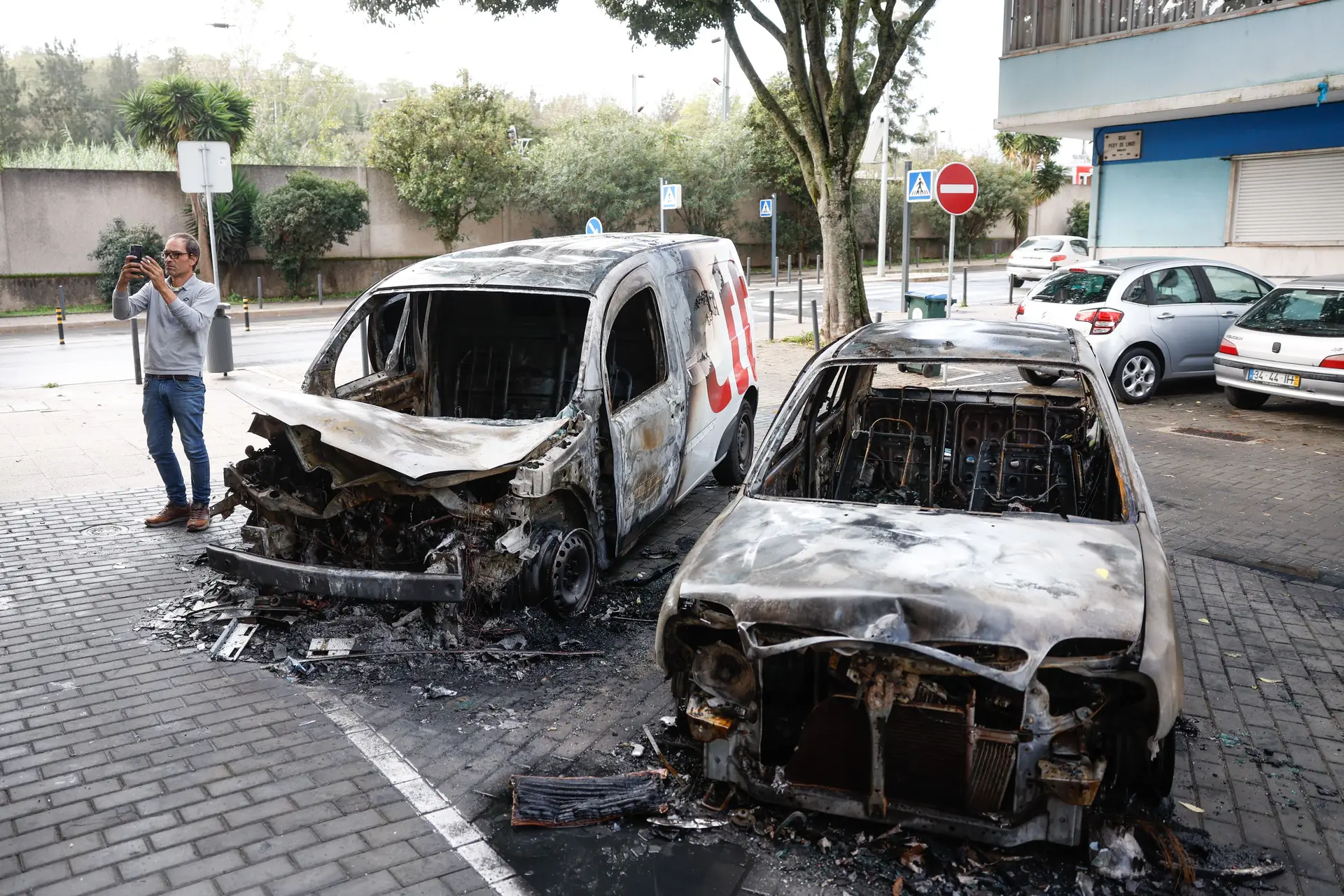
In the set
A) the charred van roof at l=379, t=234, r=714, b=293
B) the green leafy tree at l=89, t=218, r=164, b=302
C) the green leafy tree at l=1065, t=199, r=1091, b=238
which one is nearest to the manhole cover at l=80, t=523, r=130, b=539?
the charred van roof at l=379, t=234, r=714, b=293

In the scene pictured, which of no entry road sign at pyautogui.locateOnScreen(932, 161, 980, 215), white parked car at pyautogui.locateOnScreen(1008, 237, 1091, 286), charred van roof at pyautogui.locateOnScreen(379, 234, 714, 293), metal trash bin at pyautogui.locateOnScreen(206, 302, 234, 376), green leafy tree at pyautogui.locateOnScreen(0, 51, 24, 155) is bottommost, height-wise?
metal trash bin at pyautogui.locateOnScreen(206, 302, 234, 376)

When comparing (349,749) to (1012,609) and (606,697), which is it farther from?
(1012,609)

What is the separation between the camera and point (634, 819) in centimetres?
393

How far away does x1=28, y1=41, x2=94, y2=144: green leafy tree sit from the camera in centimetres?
5741

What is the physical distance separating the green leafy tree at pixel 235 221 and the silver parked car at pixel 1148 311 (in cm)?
2285

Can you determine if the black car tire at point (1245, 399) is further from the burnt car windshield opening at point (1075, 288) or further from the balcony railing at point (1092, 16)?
the balcony railing at point (1092, 16)

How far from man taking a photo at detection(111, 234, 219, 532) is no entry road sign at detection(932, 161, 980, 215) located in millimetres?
9774

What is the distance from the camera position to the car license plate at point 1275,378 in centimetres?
1110

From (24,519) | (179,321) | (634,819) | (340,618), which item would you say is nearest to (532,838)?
(634,819)

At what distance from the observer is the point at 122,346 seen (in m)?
19.2

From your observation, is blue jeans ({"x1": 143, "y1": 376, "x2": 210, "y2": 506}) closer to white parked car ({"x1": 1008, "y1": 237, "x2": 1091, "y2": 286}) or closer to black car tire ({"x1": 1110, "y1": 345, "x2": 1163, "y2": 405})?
black car tire ({"x1": 1110, "y1": 345, "x2": 1163, "y2": 405})

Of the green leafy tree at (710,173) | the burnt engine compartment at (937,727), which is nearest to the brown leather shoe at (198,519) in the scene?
the burnt engine compartment at (937,727)

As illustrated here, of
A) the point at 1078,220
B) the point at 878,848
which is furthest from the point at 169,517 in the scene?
the point at 1078,220

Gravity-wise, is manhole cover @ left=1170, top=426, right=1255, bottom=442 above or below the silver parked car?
below
